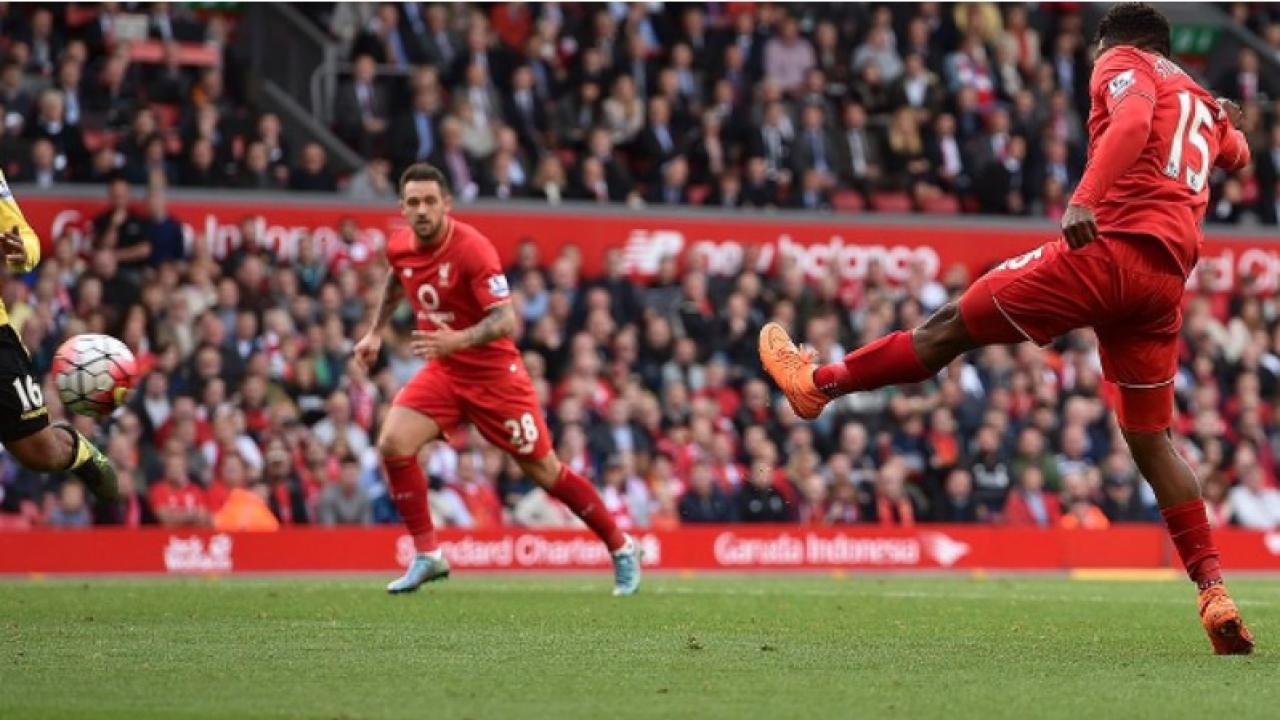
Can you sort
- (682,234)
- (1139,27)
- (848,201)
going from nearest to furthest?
(1139,27)
(682,234)
(848,201)

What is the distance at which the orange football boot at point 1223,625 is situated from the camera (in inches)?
399

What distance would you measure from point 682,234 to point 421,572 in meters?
11.4

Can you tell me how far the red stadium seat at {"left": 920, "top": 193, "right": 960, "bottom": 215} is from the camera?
2695 centimetres

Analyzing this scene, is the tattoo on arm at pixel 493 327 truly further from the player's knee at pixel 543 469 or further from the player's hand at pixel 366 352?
the player's knee at pixel 543 469

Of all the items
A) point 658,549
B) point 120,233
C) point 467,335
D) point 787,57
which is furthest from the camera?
point 787,57

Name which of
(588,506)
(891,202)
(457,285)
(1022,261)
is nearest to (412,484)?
(588,506)

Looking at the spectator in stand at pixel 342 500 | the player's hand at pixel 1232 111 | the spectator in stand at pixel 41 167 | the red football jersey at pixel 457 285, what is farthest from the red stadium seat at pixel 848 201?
the player's hand at pixel 1232 111

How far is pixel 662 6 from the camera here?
1074 inches

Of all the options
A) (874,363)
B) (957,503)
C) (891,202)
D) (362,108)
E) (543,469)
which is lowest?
(957,503)

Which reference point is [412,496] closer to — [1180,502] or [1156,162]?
[1180,502]

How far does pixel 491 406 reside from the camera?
1431 cm

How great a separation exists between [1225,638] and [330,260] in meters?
14.4

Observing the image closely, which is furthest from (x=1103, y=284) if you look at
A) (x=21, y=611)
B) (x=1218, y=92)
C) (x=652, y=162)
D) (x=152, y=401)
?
(x=1218, y=92)

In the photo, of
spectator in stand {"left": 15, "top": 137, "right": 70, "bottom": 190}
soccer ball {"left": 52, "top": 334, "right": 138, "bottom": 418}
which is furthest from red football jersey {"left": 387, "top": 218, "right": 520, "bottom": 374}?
spectator in stand {"left": 15, "top": 137, "right": 70, "bottom": 190}
